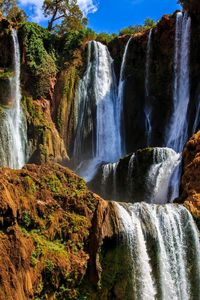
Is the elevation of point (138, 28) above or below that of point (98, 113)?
above

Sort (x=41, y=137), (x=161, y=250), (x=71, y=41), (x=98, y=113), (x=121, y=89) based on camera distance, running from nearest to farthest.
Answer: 1. (x=161, y=250)
2. (x=41, y=137)
3. (x=98, y=113)
4. (x=121, y=89)
5. (x=71, y=41)

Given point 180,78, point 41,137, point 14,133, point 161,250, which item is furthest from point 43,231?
point 180,78

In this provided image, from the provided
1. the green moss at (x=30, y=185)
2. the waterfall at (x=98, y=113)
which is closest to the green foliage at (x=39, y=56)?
the waterfall at (x=98, y=113)

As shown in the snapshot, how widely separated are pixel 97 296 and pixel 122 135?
20350 mm

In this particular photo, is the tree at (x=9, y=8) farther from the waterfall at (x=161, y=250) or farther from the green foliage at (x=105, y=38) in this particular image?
the waterfall at (x=161, y=250)

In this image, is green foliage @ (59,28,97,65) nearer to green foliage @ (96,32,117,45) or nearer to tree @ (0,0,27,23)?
green foliage @ (96,32,117,45)

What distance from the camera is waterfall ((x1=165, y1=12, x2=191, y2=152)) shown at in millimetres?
31109

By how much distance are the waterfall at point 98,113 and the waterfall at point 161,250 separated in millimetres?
15172

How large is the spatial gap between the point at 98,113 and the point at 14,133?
21.0 ft

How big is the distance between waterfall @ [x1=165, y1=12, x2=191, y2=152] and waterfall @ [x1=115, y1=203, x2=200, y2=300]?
44.3ft

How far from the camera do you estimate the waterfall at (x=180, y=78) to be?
102 feet

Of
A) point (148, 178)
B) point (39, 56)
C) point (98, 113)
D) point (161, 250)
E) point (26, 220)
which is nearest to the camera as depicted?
point (26, 220)

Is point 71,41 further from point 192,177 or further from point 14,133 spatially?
point 192,177

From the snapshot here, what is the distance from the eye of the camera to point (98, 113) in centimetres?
3519
